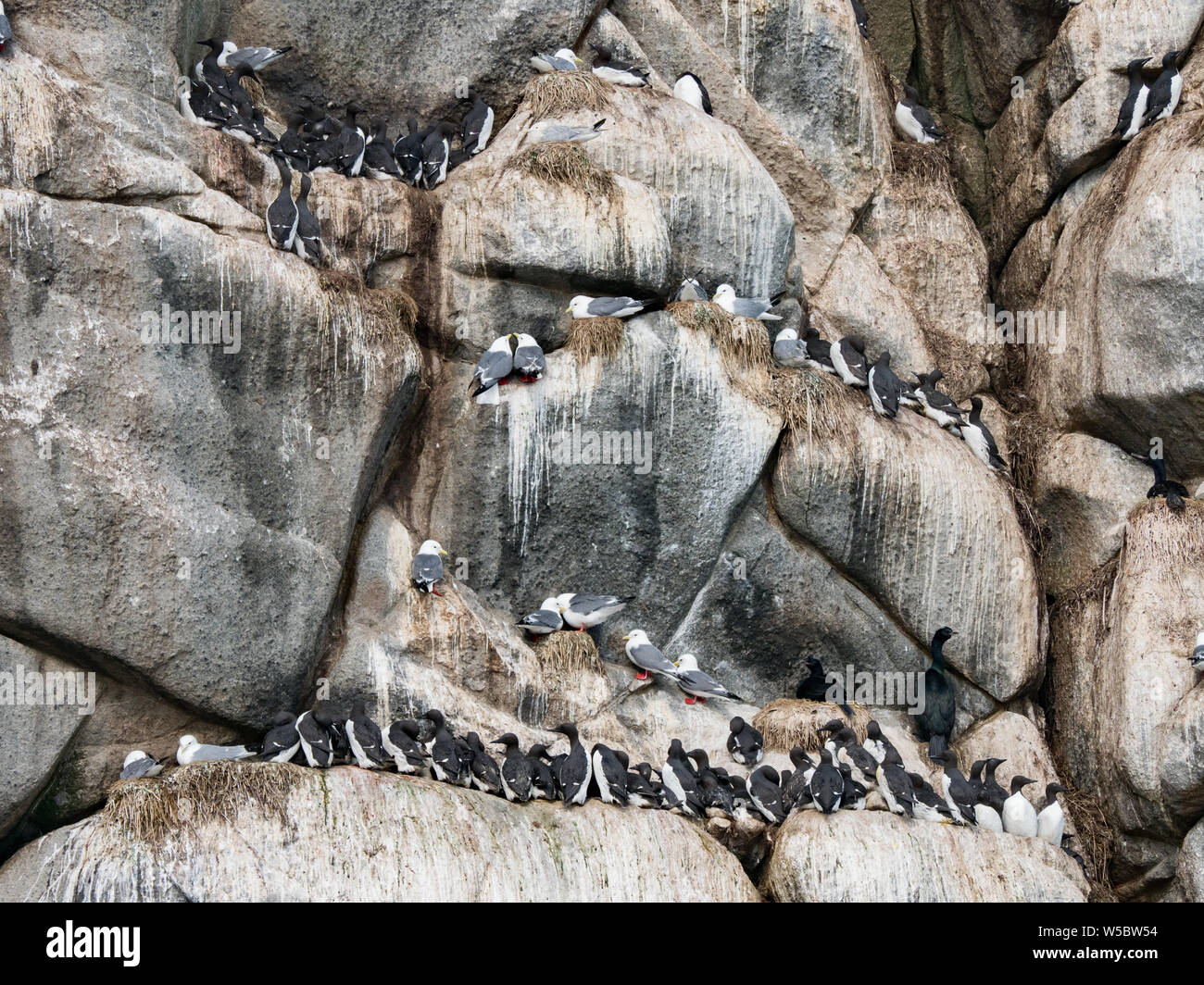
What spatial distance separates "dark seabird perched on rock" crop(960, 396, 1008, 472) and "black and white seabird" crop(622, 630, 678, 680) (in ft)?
13.3

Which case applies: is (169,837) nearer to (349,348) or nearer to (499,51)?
(349,348)

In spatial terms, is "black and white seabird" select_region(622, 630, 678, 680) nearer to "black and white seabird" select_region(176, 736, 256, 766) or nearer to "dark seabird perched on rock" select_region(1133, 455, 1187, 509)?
"black and white seabird" select_region(176, 736, 256, 766)

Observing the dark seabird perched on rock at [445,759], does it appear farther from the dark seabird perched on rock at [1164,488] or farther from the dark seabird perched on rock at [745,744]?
the dark seabird perched on rock at [1164,488]

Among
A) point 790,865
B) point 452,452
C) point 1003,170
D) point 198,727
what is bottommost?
point 790,865

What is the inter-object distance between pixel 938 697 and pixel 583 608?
11.8 feet

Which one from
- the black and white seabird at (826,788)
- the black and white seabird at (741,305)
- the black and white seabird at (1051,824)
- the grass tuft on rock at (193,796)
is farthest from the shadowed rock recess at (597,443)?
the black and white seabird at (1051,824)

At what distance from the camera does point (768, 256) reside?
1664 cm

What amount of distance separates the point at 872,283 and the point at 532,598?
18.1ft

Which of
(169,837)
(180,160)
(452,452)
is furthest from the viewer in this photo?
(452,452)

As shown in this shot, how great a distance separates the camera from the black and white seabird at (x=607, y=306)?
15.2 meters

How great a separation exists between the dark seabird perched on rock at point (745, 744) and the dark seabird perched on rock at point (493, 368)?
3.58 meters

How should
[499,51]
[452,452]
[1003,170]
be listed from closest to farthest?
[452,452] < [499,51] < [1003,170]

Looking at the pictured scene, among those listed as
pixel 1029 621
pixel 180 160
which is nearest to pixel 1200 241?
pixel 1029 621

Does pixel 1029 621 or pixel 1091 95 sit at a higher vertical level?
pixel 1091 95
